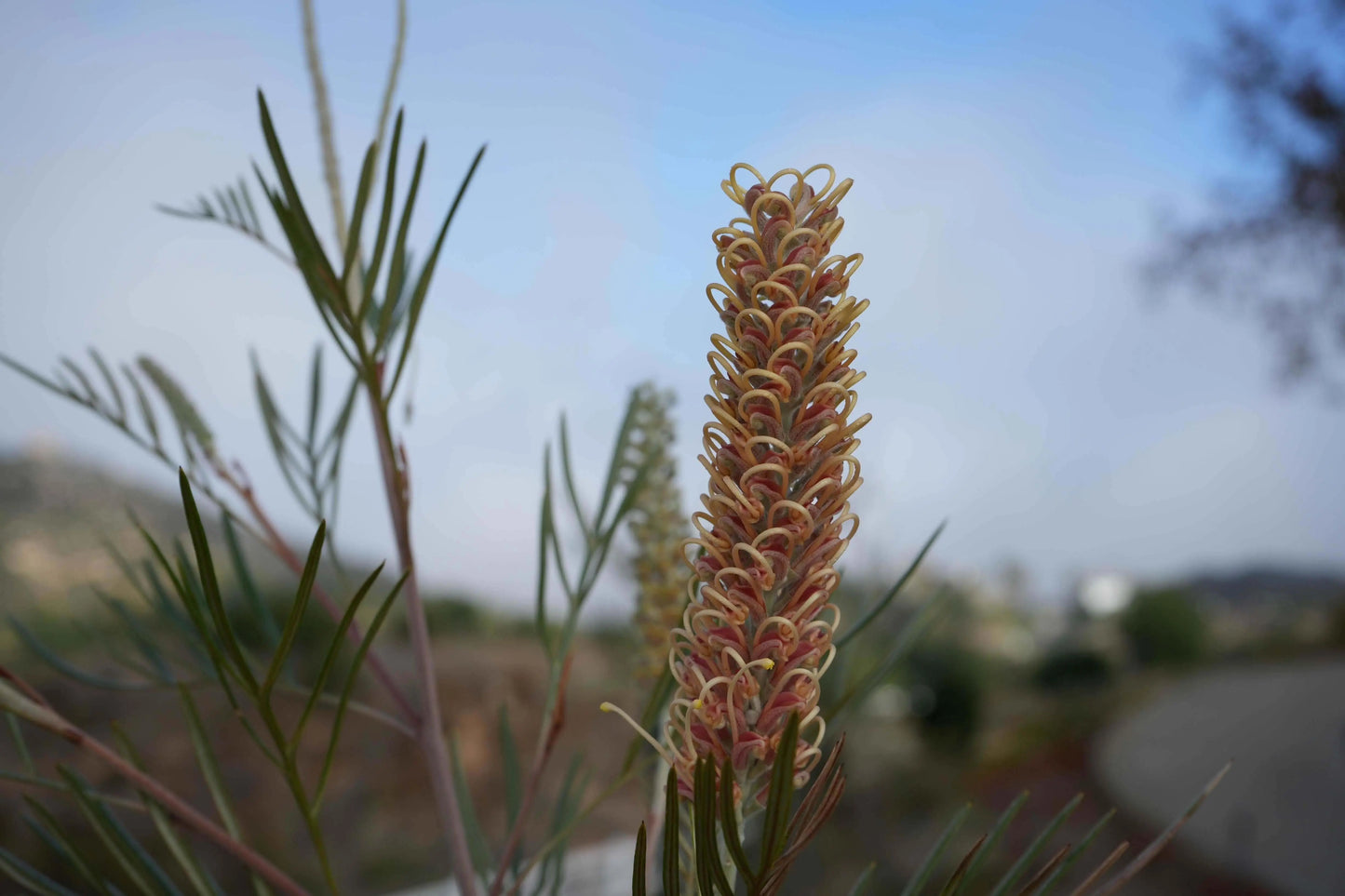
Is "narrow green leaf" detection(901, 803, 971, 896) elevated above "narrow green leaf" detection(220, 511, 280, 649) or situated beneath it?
situated beneath

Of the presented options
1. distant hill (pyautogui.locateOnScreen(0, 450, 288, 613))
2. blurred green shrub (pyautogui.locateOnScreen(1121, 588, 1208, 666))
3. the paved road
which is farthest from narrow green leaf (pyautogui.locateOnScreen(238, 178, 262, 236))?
blurred green shrub (pyautogui.locateOnScreen(1121, 588, 1208, 666))

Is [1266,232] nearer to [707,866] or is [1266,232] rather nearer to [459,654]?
[459,654]

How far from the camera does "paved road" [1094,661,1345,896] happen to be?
8.68 ft

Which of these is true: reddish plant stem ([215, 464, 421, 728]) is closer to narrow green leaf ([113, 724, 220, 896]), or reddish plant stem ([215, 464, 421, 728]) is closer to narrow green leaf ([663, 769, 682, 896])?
narrow green leaf ([113, 724, 220, 896])

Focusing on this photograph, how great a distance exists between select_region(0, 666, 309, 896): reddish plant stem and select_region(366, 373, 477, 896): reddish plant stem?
0.06 meters

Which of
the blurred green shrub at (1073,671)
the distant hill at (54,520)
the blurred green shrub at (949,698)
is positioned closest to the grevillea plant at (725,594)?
the distant hill at (54,520)

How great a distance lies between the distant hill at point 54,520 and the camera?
3.87 m

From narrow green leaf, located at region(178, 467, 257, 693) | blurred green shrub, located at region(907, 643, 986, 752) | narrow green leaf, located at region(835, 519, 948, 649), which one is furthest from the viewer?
blurred green shrub, located at region(907, 643, 986, 752)

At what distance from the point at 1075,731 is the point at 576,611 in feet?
14.4

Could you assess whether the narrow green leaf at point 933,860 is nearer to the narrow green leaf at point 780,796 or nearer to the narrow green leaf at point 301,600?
the narrow green leaf at point 780,796

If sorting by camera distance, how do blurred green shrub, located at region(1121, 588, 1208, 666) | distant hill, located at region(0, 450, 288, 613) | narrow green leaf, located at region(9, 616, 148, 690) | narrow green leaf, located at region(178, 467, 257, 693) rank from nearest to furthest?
narrow green leaf, located at region(178, 467, 257, 693), narrow green leaf, located at region(9, 616, 148, 690), distant hill, located at region(0, 450, 288, 613), blurred green shrub, located at region(1121, 588, 1208, 666)

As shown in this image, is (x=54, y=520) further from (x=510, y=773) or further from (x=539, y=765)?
(x=539, y=765)

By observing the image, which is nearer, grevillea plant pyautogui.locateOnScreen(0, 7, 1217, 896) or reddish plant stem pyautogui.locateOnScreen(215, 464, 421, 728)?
grevillea plant pyautogui.locateOnScreen(0, 7, 1217, 896)

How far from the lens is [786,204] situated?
0.80 ft
